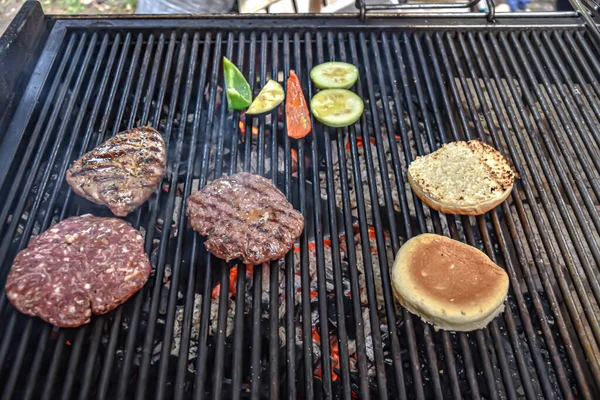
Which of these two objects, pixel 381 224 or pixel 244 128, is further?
pixel 244 128

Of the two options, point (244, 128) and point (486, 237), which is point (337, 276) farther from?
point (244, 128)

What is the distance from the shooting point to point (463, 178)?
9.09ft

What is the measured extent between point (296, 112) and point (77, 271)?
1.78 m

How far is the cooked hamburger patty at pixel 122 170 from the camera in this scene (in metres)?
2.64

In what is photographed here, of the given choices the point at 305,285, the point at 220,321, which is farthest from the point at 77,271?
the point at 305,285

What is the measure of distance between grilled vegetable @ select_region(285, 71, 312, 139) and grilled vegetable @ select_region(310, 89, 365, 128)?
75 millimetres

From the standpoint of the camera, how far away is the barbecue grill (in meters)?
2.25

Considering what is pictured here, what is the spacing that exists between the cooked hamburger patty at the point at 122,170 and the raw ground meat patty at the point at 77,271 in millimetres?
157

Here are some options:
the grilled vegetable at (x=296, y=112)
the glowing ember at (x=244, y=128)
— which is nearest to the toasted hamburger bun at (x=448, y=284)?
the grilled vegetable at (x=296, y=112)

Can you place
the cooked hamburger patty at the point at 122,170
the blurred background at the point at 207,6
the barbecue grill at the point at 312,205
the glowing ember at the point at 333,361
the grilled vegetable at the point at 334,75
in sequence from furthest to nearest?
the blurred background at the point at 207,6 → the grilled vegetable at the point at 334,75 → the cooked hamburger patty at the point at 122,170 → the glowing ember at the point at 333,361 → the barbecue grill at the point at 312,205

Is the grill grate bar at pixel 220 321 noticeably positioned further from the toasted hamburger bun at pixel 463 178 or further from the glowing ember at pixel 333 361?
the toasted hamburger bun at pixel 463 178

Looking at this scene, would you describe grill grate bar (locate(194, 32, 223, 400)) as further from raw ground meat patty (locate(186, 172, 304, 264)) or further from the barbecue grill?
raw ground meat patty (locate(186, 172, 304, 264))

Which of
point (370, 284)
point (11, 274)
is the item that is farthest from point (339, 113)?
point (11, 274)

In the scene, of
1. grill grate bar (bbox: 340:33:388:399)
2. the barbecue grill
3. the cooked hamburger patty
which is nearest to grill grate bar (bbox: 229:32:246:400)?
the barbecue grill
